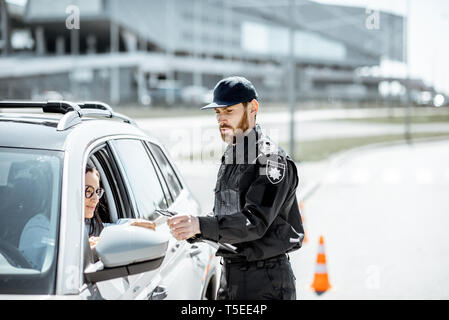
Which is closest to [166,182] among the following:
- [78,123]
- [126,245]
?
[78,123]

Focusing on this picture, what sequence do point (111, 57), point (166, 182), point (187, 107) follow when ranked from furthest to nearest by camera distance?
1. point (111, 57)
2. point (187, 107)
3. point (166, 182)

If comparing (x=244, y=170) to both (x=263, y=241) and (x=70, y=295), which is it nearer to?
(x=263, y=241)

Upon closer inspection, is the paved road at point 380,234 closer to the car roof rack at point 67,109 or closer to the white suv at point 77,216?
the white suv at point 77,216

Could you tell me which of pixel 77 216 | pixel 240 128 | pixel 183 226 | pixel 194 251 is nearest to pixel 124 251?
pixel 77 216

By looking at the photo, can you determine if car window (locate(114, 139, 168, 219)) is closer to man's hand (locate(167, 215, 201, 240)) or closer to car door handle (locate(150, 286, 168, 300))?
car door handle (locate(150, 286, 168, 300))

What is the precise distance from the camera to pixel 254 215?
2787mm

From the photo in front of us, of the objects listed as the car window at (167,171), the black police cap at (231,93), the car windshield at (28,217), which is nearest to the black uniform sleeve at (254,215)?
the black police cap at (231,93)

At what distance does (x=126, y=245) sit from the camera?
7.73 ft

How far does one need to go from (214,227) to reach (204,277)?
1139 mm

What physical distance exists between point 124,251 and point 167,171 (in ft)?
6.50

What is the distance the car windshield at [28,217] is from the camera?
240 centimetres

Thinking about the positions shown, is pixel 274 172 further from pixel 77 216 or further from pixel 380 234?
pixel 380 234

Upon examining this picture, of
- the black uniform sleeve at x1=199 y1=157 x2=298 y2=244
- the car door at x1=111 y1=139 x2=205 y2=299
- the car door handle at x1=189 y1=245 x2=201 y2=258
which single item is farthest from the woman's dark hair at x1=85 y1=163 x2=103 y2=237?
the black uniform sleeve at x1=199 y1=157 x2=298 y2=244

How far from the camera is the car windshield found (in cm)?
240
